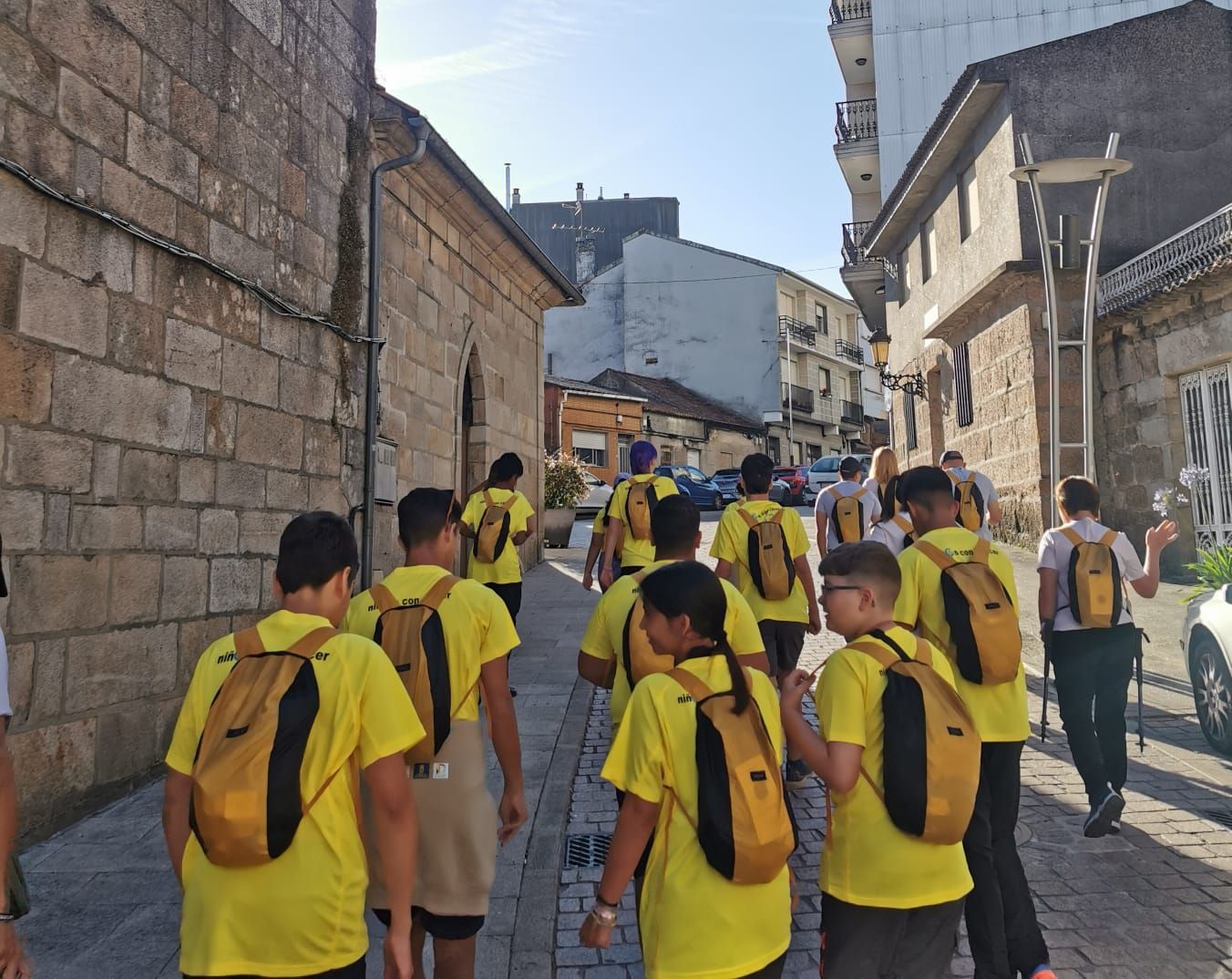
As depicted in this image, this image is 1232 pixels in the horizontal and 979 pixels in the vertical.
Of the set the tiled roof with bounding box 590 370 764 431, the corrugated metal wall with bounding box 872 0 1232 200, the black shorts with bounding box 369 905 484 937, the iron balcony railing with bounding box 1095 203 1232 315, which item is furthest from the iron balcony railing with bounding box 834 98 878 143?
the black shorts with bounding box 369 905 484 937

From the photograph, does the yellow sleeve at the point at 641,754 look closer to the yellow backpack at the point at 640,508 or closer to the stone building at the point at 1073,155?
the yellow backpack at the point at 640,508

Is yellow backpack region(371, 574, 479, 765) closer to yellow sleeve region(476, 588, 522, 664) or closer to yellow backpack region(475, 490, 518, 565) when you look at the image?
yellow sleeve region(476, 588, 522, 664)

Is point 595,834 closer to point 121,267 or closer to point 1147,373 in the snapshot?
point 121,267

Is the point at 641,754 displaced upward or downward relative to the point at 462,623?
downward

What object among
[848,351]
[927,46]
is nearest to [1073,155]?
[927,46]

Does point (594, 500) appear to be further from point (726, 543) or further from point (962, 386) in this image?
point (726, 543)

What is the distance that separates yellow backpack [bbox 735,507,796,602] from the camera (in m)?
4.68

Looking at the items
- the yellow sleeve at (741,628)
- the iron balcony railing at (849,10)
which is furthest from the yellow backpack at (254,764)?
the iron balcony railing at (849,10)

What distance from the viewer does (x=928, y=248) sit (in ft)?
59.9

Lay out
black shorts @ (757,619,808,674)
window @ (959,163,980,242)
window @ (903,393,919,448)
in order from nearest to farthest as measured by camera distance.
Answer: black shorts @ (757,619,808,674)
window @ (959,163,980,242)
window @ (903,393,919,448)

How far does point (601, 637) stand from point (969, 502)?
4244 mm

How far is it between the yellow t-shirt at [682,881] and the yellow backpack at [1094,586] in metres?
2.60

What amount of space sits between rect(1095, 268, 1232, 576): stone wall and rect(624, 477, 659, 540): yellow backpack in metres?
8.15

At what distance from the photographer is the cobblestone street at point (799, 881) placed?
121 inches
